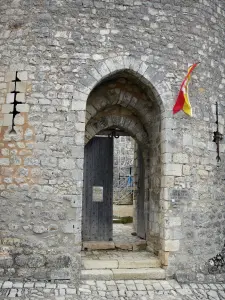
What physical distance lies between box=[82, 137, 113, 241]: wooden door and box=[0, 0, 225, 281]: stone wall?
140 centimetres

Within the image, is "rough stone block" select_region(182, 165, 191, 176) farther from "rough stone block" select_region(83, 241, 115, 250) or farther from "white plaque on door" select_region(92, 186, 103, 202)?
"white plaque on door" select_region(92, 186, 103, 202)

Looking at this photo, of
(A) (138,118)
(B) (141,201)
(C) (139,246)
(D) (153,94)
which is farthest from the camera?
(B) (141,201)

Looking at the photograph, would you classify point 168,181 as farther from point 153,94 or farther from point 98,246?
point 98,246

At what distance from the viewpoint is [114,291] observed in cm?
446

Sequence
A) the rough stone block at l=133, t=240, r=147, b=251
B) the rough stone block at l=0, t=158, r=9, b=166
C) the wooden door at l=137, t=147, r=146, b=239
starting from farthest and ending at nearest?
the wooden door at l=137, t=147, r=146, b=239 → the rough stone block at l=133, t=240, r=147, b=251 → the rough stone block at l=0, t=158, r=9, b=166

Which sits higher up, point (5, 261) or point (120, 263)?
point (5, 261)

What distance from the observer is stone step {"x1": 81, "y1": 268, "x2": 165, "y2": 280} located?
478 centimetres

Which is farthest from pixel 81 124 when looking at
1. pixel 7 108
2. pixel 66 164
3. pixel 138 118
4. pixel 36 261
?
pixel 36 261

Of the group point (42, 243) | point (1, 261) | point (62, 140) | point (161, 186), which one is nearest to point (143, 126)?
point (161, 186)

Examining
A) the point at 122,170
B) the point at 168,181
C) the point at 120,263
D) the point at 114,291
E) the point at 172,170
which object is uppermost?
the point at 122,170

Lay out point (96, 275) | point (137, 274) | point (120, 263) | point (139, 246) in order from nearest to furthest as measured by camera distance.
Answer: point (96, 275)
point (137, 274)
point (120, 263)
point (139, 246)

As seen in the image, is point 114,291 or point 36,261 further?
point 36,261

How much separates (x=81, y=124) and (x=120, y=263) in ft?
7.18

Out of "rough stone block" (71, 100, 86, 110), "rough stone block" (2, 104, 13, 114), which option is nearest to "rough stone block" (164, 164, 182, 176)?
"rough stone block" (71, 100, 86, 110)
